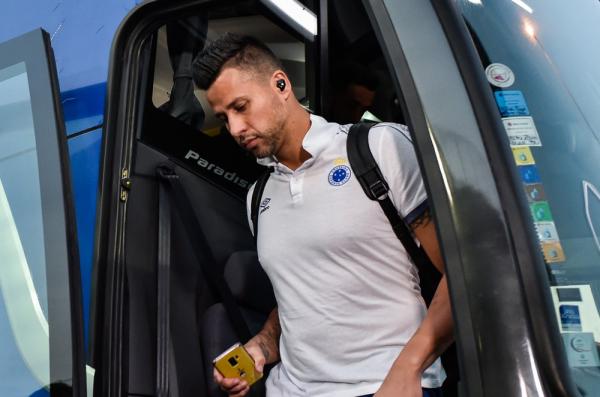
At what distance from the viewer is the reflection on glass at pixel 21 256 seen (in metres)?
1.44

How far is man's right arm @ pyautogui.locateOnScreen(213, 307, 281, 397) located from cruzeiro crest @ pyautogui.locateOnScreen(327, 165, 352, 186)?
527 mm

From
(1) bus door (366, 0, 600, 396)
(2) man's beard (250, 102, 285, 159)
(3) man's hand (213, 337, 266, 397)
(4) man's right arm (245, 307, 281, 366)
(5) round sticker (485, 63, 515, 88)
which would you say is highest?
(2) man's beard (250, 102, 285, 159)

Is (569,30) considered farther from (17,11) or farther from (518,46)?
(17,11)

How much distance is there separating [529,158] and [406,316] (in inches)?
19.5

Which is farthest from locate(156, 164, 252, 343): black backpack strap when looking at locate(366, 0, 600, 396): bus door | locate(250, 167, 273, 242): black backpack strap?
locate(366, 0, 600, 396): bus door

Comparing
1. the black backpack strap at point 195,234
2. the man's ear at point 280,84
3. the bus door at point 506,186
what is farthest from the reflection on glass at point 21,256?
the bus door at point 506,186

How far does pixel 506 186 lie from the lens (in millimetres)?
995

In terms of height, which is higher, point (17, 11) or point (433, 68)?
point (17, 11)

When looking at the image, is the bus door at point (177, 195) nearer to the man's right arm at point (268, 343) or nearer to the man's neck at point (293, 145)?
the man's right arm at point (268, 343)

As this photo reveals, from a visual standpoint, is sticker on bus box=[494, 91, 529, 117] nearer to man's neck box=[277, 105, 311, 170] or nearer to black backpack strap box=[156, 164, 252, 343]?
man's neck box=[277, 105, 311, 170]

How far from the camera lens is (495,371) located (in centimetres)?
92

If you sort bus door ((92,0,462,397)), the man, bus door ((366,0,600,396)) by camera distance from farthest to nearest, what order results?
bus door ((92,0,462,397))
the man
bus door ((366,0,600,396))

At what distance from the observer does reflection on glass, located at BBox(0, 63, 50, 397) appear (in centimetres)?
144

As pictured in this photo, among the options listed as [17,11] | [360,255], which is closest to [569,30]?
[360,255]
